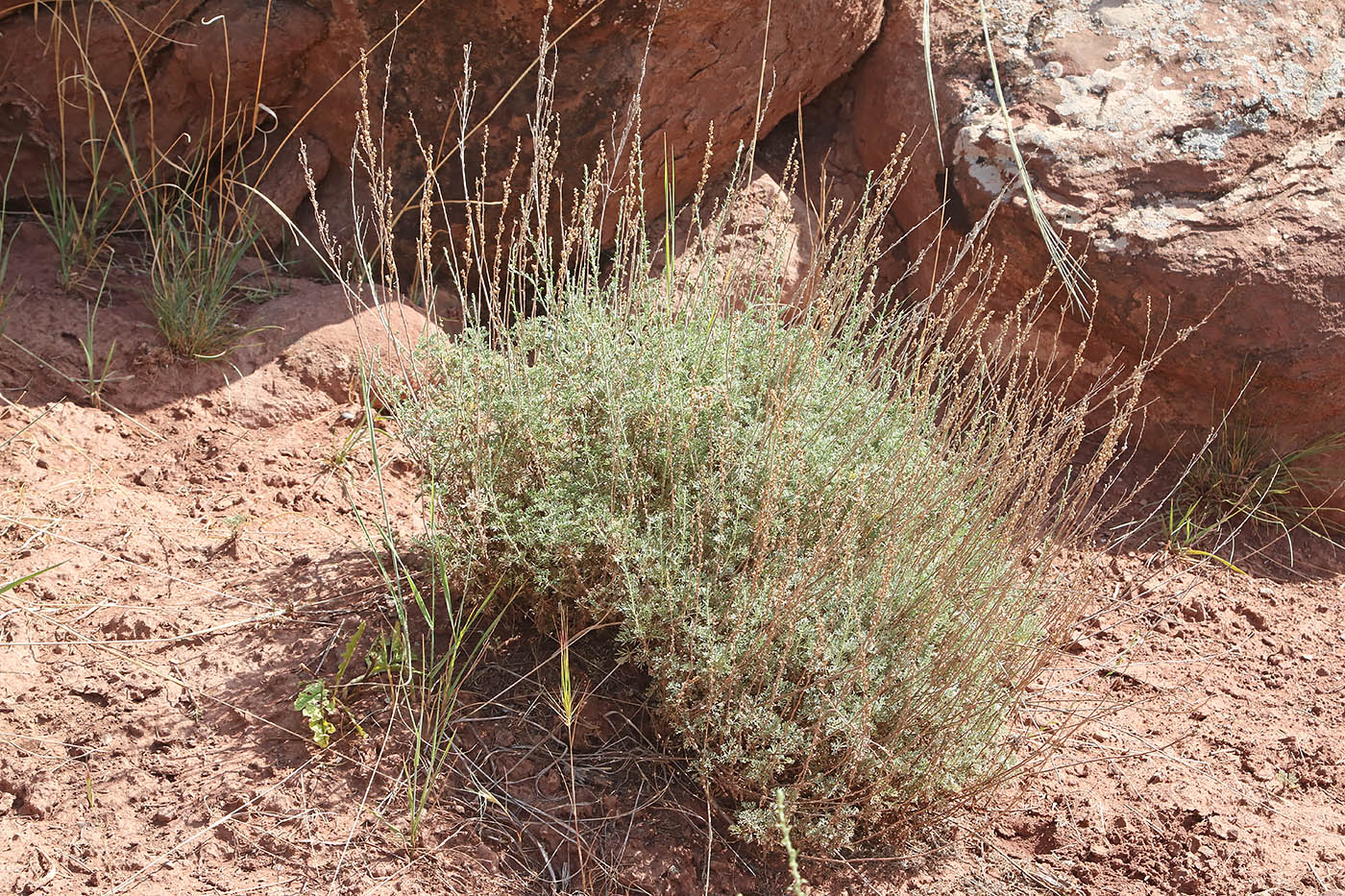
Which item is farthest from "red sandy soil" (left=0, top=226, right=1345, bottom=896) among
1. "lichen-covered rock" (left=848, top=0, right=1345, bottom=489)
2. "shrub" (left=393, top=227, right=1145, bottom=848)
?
"lichen-covered rock" (left=848, top=0, right=1345, bottom=489)

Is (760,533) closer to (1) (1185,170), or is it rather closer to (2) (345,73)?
(2) (345,73)

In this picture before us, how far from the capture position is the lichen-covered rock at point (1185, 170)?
145 inches

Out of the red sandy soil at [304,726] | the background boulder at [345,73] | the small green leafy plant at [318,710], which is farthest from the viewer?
the background boulder at [345,73]

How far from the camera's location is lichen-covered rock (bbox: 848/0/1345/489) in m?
3.69

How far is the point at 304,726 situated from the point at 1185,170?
3278 millimetres

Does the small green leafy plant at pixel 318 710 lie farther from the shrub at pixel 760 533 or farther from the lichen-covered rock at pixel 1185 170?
the lichen-covered rock at pixel 1185 170

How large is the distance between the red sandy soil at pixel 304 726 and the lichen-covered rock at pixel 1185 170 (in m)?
0.88

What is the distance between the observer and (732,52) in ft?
12.7

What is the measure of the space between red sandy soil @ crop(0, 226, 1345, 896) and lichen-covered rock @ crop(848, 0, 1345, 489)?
2.90 ft

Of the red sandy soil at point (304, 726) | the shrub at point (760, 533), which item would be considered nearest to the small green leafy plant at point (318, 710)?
the red sandy soil at point (304, 726)

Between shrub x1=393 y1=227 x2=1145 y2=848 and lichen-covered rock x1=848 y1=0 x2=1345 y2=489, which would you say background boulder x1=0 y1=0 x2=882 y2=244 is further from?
shrub x1=393 y1=227 x2=1145 y2=848

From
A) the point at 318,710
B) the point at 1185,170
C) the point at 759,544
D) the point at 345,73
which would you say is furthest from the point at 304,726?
the point at 1185,170

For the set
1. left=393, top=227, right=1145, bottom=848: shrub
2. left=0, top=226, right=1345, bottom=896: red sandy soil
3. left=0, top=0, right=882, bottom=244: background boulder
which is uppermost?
left=0, top=0, right=882, bottom=244: background boulder

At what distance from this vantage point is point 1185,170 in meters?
3.80
